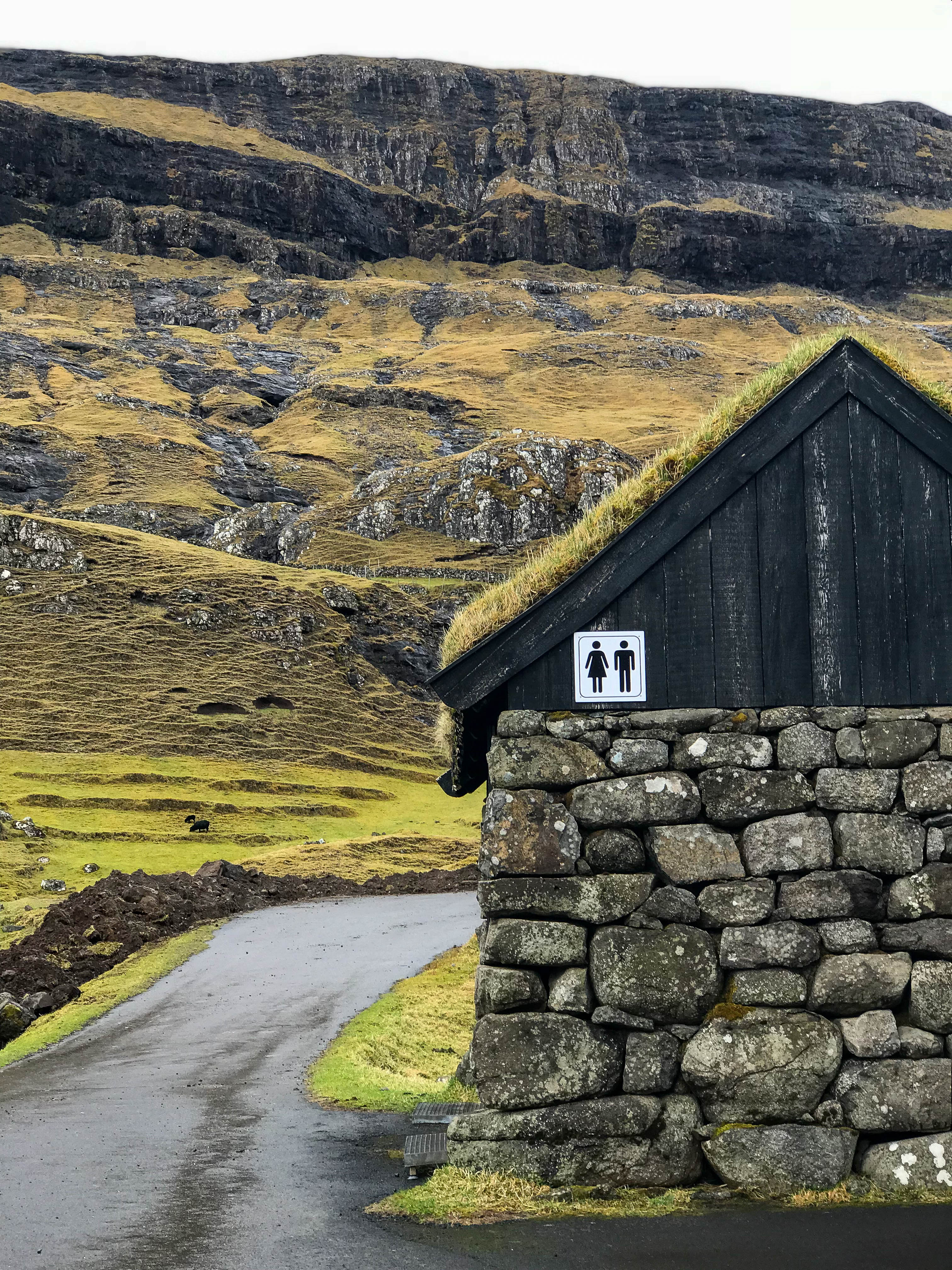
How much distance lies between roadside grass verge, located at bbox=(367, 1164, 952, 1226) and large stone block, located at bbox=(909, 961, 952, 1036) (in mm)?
1177

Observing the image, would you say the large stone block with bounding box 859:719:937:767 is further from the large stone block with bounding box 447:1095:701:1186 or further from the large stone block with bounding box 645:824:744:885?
the large stone block with bounding box 447:1095:701:1186

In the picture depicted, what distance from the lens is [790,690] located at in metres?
9.07

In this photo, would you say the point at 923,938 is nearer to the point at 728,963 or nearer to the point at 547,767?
the point at 728,963

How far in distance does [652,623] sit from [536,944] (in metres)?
2.75

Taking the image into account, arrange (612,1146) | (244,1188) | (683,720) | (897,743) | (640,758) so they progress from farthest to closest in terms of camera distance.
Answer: (244,1188) → (683,720) → (640,758) → (897,743) → (612,1146)

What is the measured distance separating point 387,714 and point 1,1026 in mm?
66089

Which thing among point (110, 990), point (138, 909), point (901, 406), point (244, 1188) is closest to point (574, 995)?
point (244, 1188)

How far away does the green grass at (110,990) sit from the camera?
1752 cm

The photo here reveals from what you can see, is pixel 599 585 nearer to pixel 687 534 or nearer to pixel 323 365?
pixel 687 534

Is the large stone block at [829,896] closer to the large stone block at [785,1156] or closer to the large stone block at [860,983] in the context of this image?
the large stone block at [860,983]

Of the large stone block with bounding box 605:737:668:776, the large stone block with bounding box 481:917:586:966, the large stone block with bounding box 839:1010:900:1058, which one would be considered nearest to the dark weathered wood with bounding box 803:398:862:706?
the large stone block with bounding box 605:737:668:776

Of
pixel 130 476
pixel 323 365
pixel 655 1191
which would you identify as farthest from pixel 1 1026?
pixel 323 365

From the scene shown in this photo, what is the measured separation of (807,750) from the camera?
882 centimetres

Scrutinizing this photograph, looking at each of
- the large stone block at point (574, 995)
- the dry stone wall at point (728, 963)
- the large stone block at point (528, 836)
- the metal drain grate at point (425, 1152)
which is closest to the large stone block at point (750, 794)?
the dry stone wall at point (728, 963)
